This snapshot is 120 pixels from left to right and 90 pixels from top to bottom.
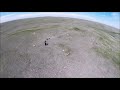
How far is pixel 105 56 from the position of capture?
5.67m

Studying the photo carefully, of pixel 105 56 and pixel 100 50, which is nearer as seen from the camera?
pixel 105 56

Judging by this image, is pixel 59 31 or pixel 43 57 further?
pixel 59 31

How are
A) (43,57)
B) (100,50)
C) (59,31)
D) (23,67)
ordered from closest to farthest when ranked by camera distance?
(23,67)
(43,57)
(100,50)
(59,31)

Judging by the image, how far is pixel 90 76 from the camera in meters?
4.28
